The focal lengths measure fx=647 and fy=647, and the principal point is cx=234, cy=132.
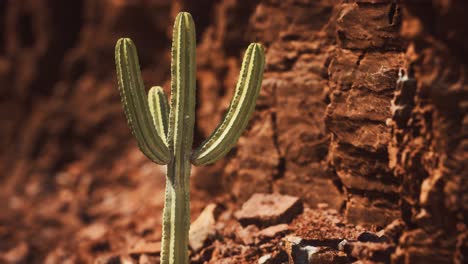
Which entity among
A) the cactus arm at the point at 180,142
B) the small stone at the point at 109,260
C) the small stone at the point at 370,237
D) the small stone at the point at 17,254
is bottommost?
the small stone at the point at 17,254

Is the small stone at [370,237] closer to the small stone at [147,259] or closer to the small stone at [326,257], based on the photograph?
the small stone at [326,257]

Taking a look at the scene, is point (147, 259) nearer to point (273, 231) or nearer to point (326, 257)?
point (273, 231)

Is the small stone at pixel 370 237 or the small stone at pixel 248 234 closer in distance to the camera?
the small stone at pixel 370 237

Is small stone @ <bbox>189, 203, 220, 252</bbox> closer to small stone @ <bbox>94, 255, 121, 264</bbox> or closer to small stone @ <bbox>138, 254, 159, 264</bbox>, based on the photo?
small stone @ <bbox>138, 254, 159, 264</bbox>

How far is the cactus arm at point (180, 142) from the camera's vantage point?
4.91 m

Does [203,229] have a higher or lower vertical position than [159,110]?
lower

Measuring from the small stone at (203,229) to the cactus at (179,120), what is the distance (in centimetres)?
108

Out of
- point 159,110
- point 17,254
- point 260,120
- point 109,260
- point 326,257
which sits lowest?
point 17,254

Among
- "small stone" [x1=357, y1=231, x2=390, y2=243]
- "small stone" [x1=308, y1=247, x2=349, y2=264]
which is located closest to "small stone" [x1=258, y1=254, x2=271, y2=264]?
"small stone" [x1=308, y1=247, x2=349, y2=264]

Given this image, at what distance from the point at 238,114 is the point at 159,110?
804mm

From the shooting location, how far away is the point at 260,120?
6.64m

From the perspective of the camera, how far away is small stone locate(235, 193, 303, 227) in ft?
18.6

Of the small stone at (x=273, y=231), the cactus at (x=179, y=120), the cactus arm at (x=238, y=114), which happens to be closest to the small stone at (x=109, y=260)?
the cactus at (x=179, y=120)

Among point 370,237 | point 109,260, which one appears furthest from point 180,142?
point 109,260
